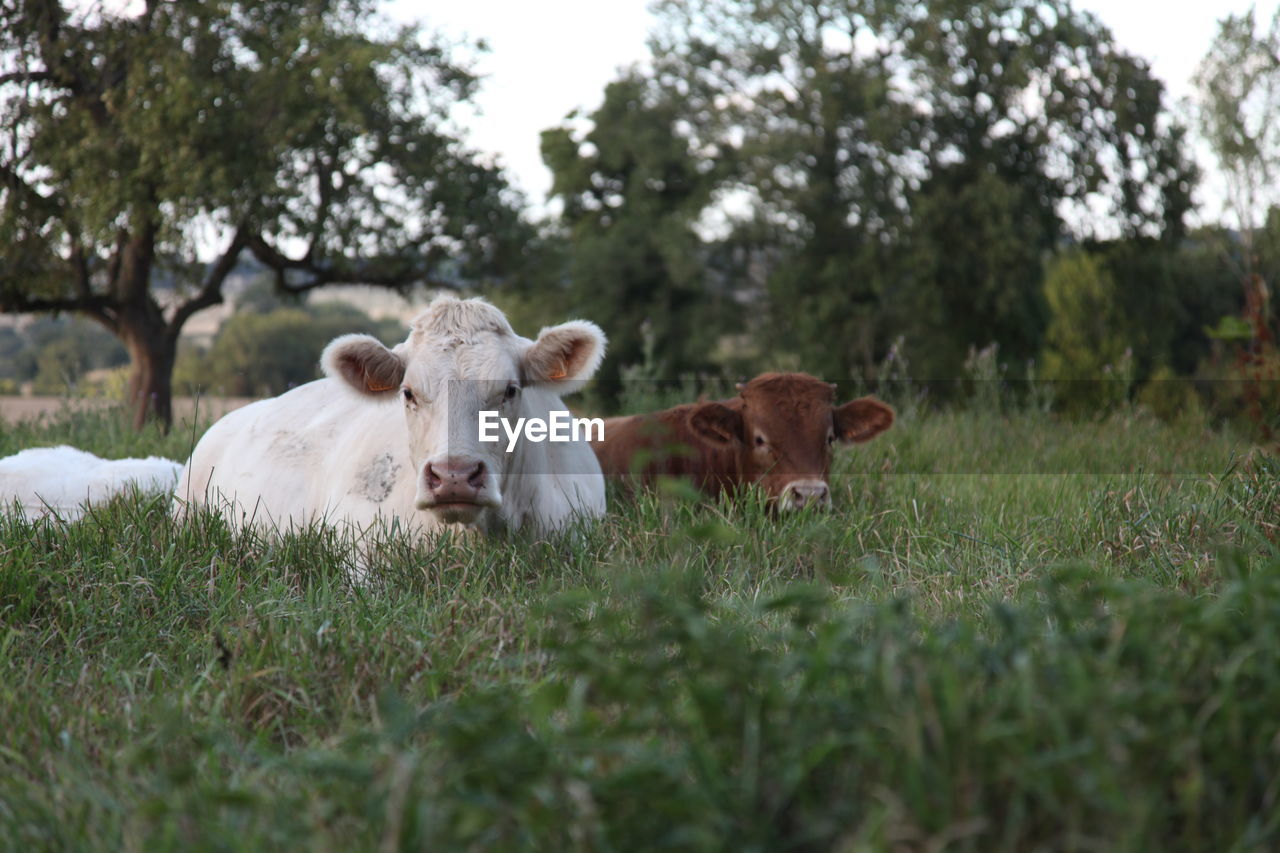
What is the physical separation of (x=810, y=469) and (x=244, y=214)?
15364mm

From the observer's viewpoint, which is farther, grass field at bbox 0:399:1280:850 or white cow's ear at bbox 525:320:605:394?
white cow's ear at bbox 525:320:605:394

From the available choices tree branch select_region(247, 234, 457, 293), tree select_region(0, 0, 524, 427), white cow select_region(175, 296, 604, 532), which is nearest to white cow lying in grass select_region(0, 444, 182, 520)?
white cow select_region(175, 296, 604, 532)

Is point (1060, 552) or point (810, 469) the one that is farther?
point (810, 469)

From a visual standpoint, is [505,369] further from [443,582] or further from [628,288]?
[628,288]

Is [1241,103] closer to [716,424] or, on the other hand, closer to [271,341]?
[716,424]

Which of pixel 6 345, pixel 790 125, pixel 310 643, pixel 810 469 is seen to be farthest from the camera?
pixel 6 345

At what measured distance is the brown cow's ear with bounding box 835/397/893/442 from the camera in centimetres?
621

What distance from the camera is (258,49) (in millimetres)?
19406

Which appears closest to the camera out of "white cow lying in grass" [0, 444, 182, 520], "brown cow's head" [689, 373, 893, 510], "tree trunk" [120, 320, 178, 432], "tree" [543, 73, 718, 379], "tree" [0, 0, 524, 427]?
"white cow lying in grass" [0, 444, 182, 520]

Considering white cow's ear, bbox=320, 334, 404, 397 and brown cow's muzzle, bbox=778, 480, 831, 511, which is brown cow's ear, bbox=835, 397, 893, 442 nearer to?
brown cow's muzzle, bbox=778, 480, 831, 511

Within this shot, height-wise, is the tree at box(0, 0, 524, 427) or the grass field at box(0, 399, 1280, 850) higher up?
the tree at box(0, 0, 524, 427)

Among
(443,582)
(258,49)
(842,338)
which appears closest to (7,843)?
(443,582)

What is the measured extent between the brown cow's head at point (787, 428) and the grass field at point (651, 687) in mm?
774

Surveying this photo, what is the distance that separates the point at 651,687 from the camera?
6.76 feet
